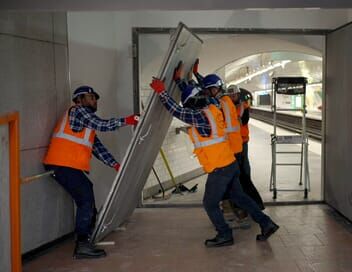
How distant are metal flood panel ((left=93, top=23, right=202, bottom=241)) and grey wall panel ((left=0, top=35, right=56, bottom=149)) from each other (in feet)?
2.80

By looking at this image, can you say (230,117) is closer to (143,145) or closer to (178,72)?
(178,72)

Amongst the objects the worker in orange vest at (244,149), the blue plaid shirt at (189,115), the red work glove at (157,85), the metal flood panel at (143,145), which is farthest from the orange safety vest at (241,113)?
the red work glove at (157,85)

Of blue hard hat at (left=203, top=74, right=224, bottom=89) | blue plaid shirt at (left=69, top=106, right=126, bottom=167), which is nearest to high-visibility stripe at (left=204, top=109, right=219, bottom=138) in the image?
blue hard hat at (left=203, top=74, right=224, bottom=89)

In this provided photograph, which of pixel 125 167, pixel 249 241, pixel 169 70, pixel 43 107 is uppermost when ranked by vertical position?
pixel 169 70

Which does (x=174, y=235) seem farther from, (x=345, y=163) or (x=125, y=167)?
(x=345, y=163)

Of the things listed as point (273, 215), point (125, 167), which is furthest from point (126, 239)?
point (273, 215)

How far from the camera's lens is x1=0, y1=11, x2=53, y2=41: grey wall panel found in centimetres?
357

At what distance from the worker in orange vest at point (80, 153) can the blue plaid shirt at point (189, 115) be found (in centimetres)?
32

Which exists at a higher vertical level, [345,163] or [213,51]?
[213,51]

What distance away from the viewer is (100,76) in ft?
16.2

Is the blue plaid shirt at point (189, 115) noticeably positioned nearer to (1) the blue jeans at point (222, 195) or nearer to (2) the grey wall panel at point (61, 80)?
(1) the blue jeans at point (222, 195)

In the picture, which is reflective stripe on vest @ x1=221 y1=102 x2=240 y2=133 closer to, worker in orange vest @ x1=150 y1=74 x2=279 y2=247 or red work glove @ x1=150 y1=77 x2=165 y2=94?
worker in orange vest @ x1=150 y1=74 x2=279 y2=247

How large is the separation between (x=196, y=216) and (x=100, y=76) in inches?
80.1

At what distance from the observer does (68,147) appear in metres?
3.88
